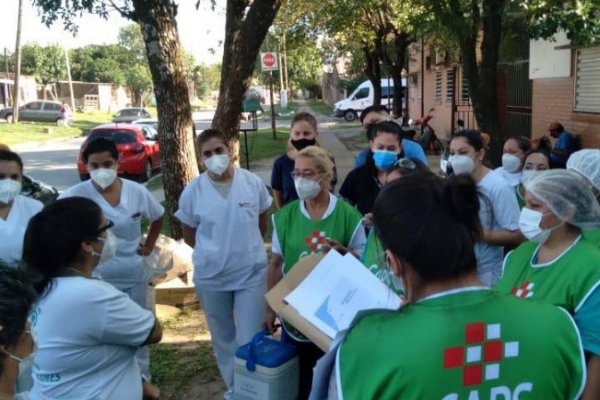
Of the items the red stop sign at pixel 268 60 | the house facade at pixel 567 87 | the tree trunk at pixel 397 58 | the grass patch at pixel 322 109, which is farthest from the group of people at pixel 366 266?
the grass patch at pixel 322 109

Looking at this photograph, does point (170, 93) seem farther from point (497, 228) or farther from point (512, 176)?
point (497, 228)

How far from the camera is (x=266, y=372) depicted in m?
3.19

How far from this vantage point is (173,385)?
4617mm

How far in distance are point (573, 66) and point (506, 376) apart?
1068 centimetres

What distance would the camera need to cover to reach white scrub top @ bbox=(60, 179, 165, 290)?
3.96m

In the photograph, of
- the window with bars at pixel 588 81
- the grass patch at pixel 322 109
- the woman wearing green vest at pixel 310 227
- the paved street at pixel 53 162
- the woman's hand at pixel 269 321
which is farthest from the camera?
the grass patch at pixel 322 109

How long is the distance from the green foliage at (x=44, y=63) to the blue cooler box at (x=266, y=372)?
196ft

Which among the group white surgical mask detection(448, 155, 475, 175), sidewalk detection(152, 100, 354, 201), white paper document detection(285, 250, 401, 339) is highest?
white surgical mask detection(448, 155, 475, 175)

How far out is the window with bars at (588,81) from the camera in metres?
10.1

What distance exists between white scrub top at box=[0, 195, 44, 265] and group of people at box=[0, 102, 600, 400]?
0.01 meters

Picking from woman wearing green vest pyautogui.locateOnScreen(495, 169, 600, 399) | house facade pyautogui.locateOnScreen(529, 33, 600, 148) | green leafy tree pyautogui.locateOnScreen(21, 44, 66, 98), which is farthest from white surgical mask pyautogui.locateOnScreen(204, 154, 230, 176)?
green leafy tree pyautogui.locateOnScreen(21, 44, 66, 98)

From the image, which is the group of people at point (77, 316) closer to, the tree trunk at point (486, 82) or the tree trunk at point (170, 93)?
the tree trunk at point (170, 93)

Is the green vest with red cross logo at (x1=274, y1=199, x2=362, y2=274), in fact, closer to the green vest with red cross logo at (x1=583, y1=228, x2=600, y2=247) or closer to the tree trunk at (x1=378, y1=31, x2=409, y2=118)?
the green vest with red cross logo at (x1=583, y1=228, x2=600, y2=247)

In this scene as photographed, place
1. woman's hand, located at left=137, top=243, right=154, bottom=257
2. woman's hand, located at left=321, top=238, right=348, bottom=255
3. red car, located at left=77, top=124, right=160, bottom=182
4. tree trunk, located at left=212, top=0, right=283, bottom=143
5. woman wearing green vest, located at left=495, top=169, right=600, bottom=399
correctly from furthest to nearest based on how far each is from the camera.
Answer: red car, located at left=77, top=124, right=160, bottom=182
tree trunk, located at left=212, top=0, right=283, bottom=143
woman's hand, located at left=137, top=243, right=154, bottom=257
woman's hand, located at left=321, top=238, right=348, bottom=255
woman wearing green vest, located at left=495, top=169, right=600, bottom=399
